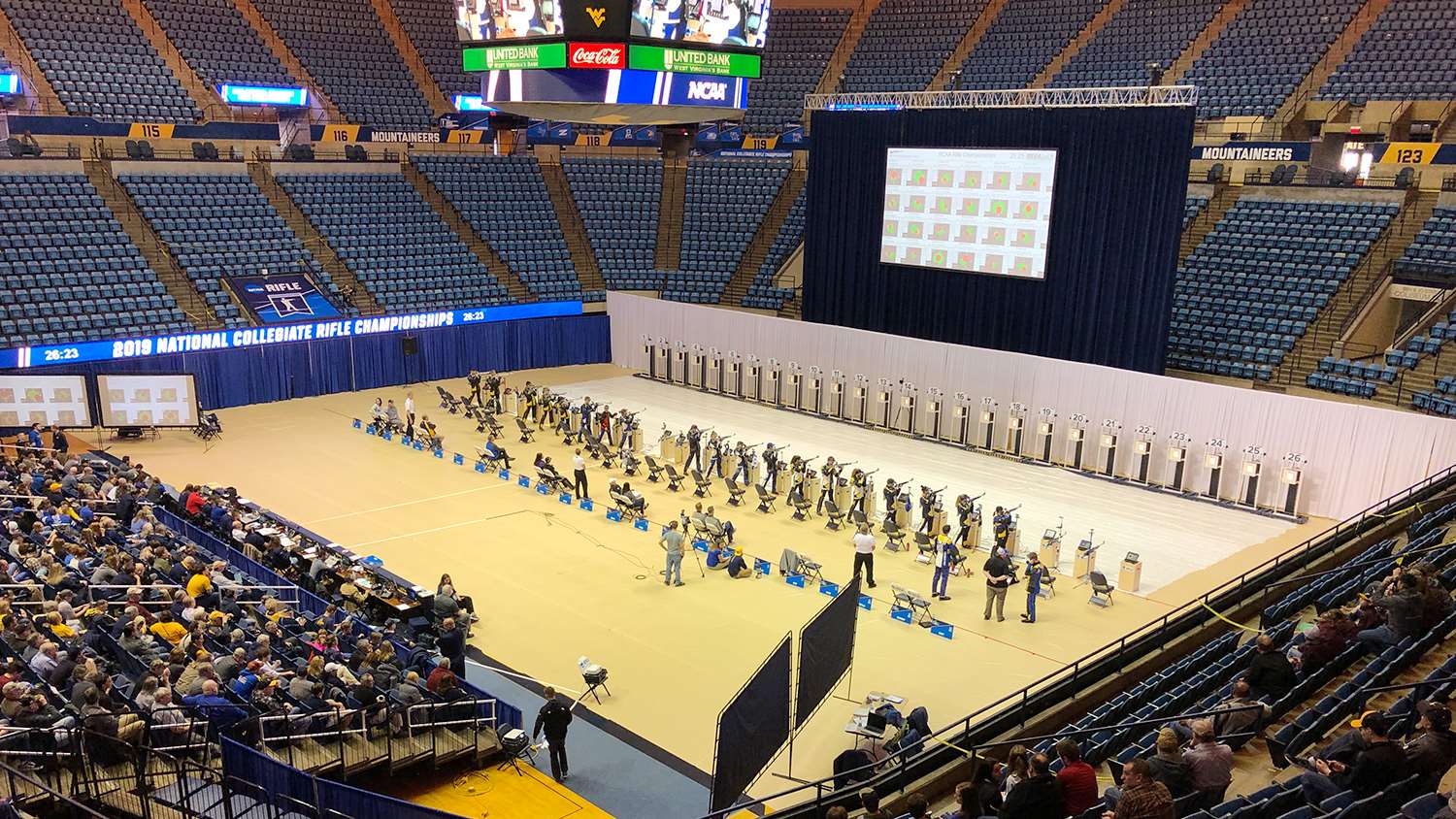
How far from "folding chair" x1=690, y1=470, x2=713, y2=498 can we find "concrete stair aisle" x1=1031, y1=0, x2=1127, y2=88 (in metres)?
25.7

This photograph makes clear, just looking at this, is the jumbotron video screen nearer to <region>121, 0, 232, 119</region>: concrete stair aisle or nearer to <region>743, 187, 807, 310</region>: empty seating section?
<region>743, 187, 807, 310</region>: empty seating section

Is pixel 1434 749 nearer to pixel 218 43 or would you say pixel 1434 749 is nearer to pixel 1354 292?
pixel 1354 292

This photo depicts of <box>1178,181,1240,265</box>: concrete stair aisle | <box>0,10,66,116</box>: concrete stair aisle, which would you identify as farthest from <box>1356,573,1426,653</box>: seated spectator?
<box>0,10,66,116</box>: concrete stair aisle

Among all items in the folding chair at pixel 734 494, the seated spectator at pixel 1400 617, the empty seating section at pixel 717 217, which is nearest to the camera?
the seated spectator at pixel 1400 617

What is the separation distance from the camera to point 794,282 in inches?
1650

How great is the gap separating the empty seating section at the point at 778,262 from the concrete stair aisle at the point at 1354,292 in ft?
55.1

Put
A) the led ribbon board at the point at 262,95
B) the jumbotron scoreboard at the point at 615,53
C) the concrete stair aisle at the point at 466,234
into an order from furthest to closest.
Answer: the concrete stair aisle at the point at 466,234
the led ribbon board at the point at 262,95
the jumbotron scoreboard at the point at 615,53

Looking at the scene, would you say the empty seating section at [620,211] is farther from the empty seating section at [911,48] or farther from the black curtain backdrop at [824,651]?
the black curtain backdrop at [824,651]

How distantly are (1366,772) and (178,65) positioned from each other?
4336 cm

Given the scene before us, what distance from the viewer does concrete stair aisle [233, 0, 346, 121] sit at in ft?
142

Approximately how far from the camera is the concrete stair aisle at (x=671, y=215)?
43969mm

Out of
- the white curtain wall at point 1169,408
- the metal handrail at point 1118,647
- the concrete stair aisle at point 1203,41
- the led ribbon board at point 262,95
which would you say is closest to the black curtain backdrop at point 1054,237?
the white curtain wall at point 1169,408

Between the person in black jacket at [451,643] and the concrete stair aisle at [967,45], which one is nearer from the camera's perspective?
the person in black jacket at [451,643]

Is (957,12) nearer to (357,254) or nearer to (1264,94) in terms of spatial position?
(1264,94)
